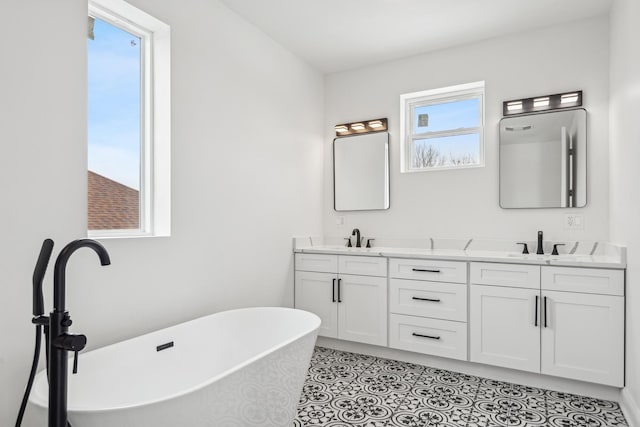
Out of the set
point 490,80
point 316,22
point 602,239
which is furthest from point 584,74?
point 316,22

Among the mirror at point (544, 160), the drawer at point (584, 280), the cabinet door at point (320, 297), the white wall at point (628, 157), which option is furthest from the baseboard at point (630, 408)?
the cabinet door at point (320, 297)

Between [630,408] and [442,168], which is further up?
[442,168]

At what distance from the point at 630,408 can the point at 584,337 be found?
17.2 inches

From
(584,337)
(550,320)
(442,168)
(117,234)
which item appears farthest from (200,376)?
(442,168)

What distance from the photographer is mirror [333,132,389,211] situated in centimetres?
400

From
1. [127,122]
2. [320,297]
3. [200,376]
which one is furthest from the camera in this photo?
[320,297]

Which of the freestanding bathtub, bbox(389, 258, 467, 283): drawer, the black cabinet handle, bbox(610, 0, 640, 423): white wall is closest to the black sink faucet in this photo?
bbox(610, 0, 640, 423): white wall

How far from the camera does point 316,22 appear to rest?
10.6ft

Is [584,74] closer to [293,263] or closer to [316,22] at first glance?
[316,22]

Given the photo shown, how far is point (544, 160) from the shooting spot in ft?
10.8

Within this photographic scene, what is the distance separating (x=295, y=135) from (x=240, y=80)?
850 mm

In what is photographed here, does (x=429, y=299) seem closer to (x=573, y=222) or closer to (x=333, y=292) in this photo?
(x=333, y=292)

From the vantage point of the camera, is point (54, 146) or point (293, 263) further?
point (293, 263)

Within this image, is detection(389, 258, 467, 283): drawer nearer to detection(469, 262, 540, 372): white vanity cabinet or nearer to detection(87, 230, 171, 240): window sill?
detection(469, 262, 540, 372): white vanity cabinet
